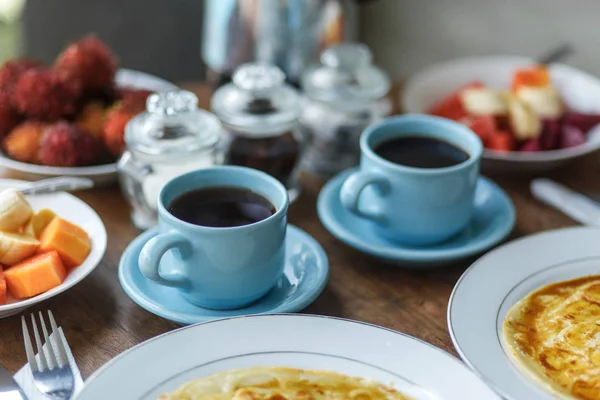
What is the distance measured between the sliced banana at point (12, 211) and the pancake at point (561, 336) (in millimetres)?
616

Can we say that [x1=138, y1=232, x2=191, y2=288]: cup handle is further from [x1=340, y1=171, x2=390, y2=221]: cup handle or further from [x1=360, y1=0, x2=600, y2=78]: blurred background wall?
[x1=360, y1=0, x2=600, y2=78]: blurred background wall

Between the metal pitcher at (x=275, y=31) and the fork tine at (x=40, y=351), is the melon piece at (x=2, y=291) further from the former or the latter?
the metal pitcher at (x=275, y=31)

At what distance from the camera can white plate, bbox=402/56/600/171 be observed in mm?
1312

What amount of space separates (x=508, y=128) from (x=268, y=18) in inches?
20.0

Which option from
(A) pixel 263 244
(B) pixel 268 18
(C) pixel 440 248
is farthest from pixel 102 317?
(B) pixel 268 18

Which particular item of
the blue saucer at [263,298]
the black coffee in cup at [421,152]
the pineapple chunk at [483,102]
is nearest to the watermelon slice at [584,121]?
the pineapple chunk at [483,102]

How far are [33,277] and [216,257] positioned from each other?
224 millimetres

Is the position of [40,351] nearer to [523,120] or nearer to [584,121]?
[523,120]

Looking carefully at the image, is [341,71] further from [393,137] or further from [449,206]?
[449,206]

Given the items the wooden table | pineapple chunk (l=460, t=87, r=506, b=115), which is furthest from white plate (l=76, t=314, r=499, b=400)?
pineapple chunk (l=460, t=87, r=506, b=115)

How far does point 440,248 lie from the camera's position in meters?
1.10

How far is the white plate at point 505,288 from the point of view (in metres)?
0.81

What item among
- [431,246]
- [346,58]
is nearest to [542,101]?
[346,58]

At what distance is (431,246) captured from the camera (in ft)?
3.62
